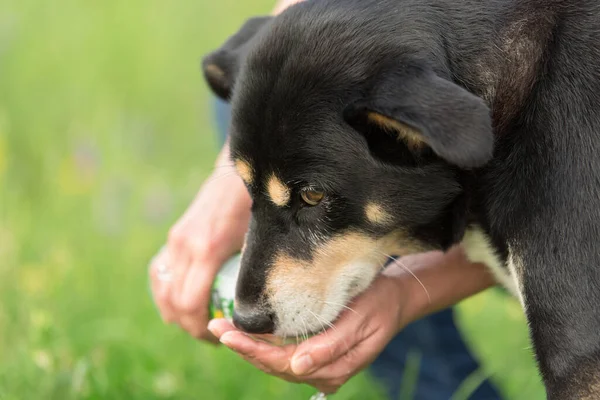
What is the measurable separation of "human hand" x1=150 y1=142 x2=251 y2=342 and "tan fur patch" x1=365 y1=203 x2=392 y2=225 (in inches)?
21.8

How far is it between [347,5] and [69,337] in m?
2.08

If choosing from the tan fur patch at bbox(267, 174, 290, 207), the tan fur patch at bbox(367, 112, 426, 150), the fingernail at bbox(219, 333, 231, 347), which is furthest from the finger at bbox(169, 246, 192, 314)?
the tan fur patch at bbox(367, 112, 426, 150)

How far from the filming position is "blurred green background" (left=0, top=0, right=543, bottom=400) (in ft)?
11.8

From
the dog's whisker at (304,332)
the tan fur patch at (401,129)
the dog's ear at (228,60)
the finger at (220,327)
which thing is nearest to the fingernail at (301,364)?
the dog's whisker at (304,332)

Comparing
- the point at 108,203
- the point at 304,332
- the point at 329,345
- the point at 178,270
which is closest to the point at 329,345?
the point at 329,345

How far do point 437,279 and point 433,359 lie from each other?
1.11m

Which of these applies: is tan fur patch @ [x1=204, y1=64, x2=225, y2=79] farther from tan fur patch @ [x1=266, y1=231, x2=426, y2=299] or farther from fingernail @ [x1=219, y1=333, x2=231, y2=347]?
fingernail @ [x1=219, y1=333, x2=231, y2=347]

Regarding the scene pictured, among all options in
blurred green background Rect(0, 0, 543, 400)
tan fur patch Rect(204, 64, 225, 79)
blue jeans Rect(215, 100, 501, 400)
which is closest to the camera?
tan fur patch Rect(204, 64, 225, 79)

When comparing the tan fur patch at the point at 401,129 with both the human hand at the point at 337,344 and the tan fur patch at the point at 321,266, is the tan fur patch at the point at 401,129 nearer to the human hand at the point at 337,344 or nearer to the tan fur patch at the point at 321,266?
the tan fur patch at the point at 321,266

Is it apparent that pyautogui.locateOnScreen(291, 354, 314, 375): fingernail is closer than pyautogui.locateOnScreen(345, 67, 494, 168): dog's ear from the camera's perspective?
No

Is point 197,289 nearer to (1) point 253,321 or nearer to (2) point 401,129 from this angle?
(1) point 253,321

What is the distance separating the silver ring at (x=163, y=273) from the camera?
304 centimetres

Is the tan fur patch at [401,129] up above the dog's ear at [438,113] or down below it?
below

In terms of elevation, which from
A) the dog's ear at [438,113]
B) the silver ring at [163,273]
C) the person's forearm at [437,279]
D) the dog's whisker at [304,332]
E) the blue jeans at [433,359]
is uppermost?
the dog's ear at [438,113]
